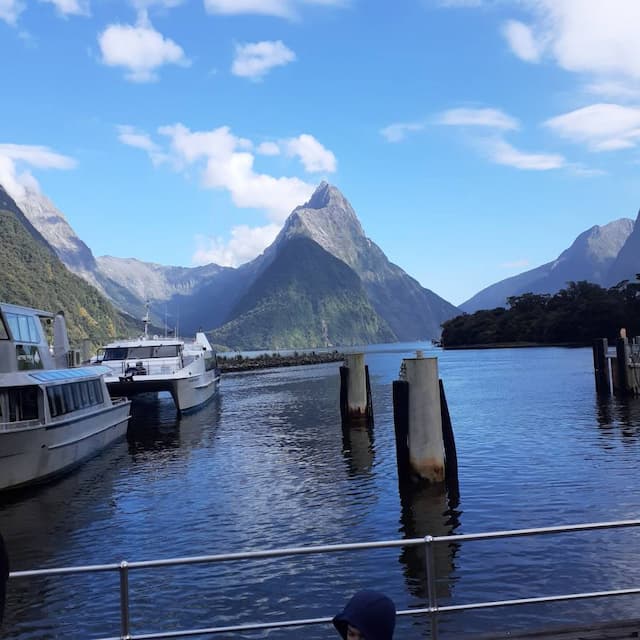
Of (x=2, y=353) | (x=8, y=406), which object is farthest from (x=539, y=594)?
(x=2, y=353)

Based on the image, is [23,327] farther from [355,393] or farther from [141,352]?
[141,352]

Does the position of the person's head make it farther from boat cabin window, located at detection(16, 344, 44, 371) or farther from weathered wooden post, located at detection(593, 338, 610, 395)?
weathered wooden post, located at detection(593, 338, 610, 395)

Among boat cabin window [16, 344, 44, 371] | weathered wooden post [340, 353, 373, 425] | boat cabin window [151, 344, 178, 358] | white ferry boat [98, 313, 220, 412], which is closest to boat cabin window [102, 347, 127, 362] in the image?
white ferry boat [98, 313, 220, 412]

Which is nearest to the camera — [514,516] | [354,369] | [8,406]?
[514,516]

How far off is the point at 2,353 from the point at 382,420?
2316cm

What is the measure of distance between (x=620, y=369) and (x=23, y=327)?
39583 mm

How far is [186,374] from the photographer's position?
4556 cm

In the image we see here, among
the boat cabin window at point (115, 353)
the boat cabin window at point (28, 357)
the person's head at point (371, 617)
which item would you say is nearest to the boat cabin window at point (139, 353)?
the boat cabin window at point (115, 353)

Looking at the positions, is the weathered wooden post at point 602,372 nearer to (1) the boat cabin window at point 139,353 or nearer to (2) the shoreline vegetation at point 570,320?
(1) the boat cabin window at point 139,353

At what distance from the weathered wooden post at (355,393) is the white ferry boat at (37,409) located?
14.0 m

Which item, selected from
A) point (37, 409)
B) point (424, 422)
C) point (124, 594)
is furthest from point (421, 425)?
point (124, 594)

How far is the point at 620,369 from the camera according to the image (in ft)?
155

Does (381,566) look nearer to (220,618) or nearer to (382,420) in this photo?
(220,618)

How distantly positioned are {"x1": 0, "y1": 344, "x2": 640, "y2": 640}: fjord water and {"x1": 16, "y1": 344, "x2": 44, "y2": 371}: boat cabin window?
4736mm
